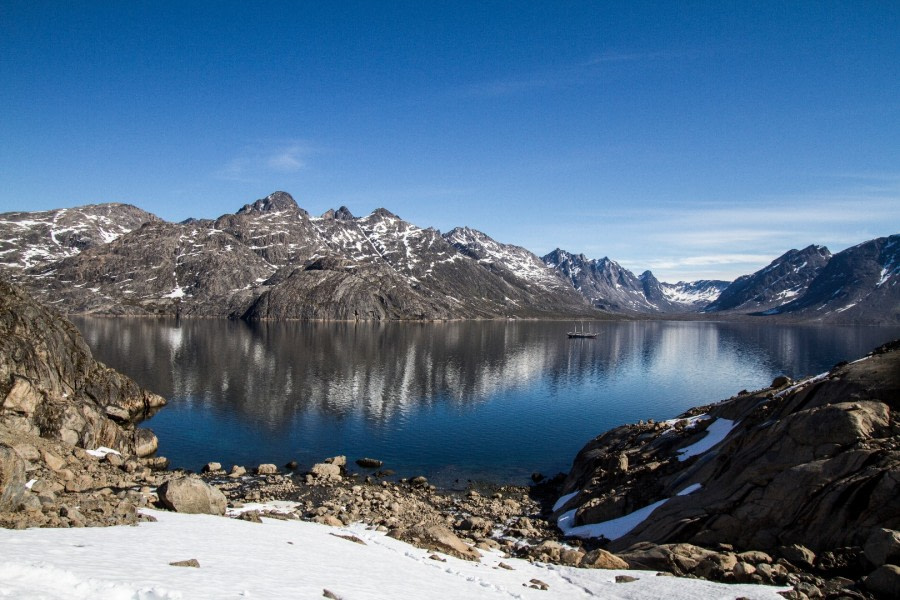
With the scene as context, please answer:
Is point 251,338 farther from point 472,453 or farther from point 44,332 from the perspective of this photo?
point 472,453

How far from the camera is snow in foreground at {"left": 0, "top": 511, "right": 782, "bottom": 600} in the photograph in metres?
14.9

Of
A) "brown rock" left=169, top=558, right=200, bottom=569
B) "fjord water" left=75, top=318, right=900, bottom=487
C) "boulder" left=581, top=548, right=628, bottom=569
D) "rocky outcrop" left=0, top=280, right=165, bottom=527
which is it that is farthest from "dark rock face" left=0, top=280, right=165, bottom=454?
"boulder" left=581, top=548, right=628, bottom=569

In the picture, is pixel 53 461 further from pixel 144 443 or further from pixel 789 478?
pixel 789 478

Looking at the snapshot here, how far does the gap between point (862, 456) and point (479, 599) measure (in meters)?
18.7

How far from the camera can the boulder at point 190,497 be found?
30.9m

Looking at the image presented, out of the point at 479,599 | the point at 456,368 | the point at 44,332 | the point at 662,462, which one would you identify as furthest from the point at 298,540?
the point at 456,368

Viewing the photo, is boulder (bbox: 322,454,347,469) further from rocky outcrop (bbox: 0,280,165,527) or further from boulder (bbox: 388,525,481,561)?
boulder (bbox: 388,525,481,561)

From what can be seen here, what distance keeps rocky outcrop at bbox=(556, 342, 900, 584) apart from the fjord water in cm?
1988

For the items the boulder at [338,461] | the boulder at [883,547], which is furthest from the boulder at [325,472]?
the boulder at [883,547]

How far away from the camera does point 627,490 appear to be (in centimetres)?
3619

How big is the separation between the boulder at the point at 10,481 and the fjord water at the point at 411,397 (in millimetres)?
33234

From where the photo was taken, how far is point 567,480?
48.8m

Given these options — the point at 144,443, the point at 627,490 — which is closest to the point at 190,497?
the point at 627,490

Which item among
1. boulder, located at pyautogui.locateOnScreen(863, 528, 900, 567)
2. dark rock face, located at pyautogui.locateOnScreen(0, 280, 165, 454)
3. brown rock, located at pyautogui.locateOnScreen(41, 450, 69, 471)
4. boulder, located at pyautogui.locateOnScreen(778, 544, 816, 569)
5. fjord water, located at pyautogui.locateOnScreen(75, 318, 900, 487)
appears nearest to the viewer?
boulder, located at pyautogui.locateOnScreen(863, 528, 900, 567)
